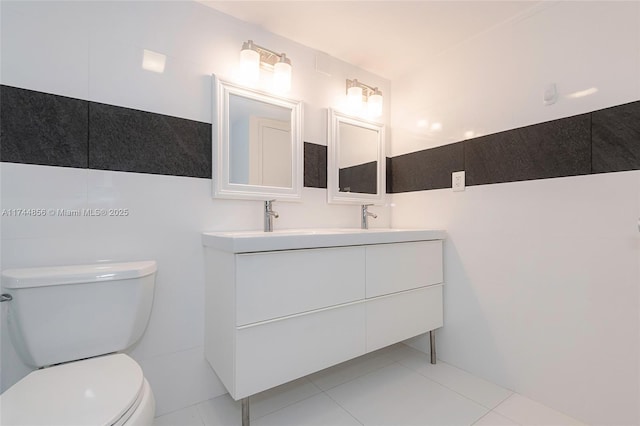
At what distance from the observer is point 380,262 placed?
1.55m

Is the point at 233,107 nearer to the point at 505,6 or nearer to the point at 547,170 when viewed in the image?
the point at 505,6

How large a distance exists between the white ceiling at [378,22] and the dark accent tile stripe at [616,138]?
2.27ft

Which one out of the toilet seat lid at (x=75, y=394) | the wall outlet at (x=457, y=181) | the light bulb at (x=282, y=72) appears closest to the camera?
the toilet seat lid at (x=75, y=394)

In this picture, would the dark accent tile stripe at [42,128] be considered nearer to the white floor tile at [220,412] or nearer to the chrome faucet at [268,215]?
the chrome faucet at [268,215]

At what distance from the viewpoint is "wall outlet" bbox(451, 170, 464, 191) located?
5.89ft

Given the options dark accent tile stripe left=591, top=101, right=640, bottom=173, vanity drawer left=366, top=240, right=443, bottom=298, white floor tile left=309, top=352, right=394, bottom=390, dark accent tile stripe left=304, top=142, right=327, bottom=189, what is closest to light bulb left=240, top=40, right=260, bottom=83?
dark accent tile stripe left=304, top=142, right=327, bottom=189

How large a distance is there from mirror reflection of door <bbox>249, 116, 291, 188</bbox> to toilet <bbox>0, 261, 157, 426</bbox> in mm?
716

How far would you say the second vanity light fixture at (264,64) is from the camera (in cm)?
153

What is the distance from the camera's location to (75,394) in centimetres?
80

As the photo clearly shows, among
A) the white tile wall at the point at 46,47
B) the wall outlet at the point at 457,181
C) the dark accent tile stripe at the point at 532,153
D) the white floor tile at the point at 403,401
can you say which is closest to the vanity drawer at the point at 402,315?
the white floor tile at the point at 403,401

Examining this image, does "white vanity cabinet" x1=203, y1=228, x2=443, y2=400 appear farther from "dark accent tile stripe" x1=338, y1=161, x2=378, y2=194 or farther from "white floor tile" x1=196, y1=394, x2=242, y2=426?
"dark accent tile stripe" x1=338, y1=161, x2=378, y2=194

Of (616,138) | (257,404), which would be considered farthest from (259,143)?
(616,138)

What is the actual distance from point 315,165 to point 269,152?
0.34 meters

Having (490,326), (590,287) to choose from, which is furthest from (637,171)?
(490,326)
